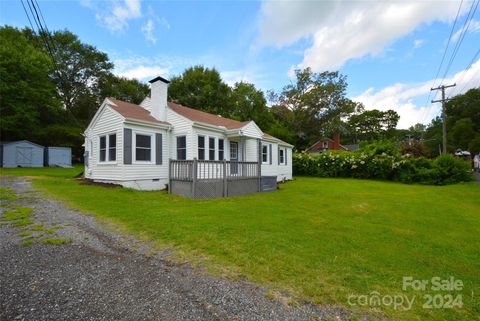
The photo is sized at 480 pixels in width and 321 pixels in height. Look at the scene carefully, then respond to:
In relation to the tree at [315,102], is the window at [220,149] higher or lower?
lower

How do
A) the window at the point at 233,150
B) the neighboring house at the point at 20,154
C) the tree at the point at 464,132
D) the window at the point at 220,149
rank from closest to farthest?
1. the window at the point at 220,149
2. the window at the point at 233,150
3. the neighboring house at the point at 20,154
4. the tree at the point at 464,132

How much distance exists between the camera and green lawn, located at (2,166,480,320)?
9.73ft

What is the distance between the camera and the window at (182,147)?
1216 centimetres

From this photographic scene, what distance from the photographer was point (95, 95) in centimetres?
3534

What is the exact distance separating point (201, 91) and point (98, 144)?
2110cm

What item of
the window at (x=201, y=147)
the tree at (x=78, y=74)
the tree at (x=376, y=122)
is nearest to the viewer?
the window at (x=201, y=147)

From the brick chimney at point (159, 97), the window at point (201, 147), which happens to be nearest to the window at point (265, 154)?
the window at point (201, 147)

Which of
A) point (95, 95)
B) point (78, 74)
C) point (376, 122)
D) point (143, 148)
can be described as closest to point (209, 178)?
point (143, 148)

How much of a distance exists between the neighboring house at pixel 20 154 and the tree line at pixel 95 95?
2.32 m

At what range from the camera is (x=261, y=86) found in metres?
36.7

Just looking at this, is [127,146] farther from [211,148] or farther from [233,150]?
[233,150]

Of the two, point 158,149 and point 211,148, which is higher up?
point 211,148

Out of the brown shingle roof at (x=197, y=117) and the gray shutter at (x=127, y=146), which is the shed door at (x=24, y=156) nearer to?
the brown shingle roof at (x=197, y=117)

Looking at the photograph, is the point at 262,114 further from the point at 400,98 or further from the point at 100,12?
the point at 100,12
